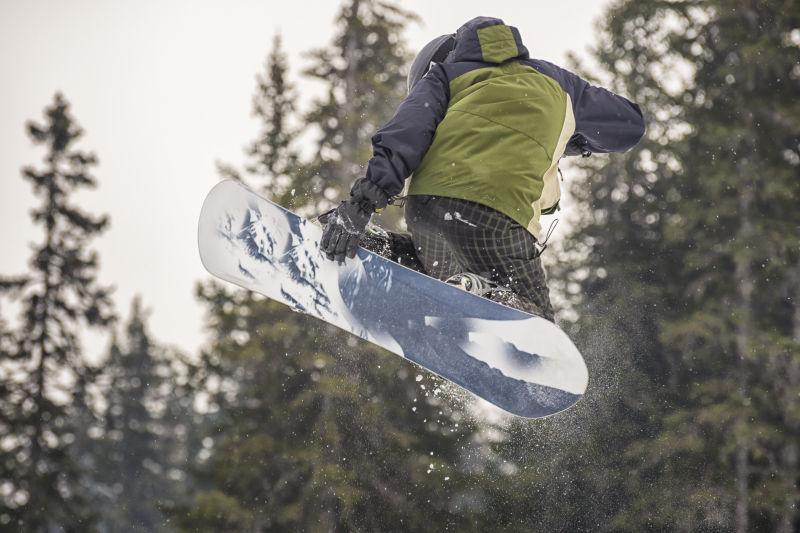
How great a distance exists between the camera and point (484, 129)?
3.14 m

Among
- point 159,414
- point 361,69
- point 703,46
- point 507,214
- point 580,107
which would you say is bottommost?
point 159,414

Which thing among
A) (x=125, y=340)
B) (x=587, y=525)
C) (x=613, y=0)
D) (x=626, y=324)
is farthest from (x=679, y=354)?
(x=125, y=340)

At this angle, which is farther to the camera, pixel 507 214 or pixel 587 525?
pixel 587 525

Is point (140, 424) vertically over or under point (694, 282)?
under

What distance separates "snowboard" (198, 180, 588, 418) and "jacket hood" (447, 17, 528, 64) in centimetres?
105

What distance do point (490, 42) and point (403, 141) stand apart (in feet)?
2.04

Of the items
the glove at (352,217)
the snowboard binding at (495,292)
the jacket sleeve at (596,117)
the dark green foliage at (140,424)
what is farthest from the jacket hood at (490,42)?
the dark green foliage at (140,424)

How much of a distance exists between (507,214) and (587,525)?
7.95 metres

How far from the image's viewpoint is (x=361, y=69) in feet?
39.6

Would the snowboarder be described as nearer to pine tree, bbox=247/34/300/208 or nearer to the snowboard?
the snowboard

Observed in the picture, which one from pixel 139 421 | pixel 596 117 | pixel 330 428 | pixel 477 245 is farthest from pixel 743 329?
pixel 139 421

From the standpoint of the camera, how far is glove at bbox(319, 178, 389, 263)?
3135mm

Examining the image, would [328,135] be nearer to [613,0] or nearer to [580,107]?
[613,0]

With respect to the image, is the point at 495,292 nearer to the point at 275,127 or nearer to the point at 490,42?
the point at 490,42
